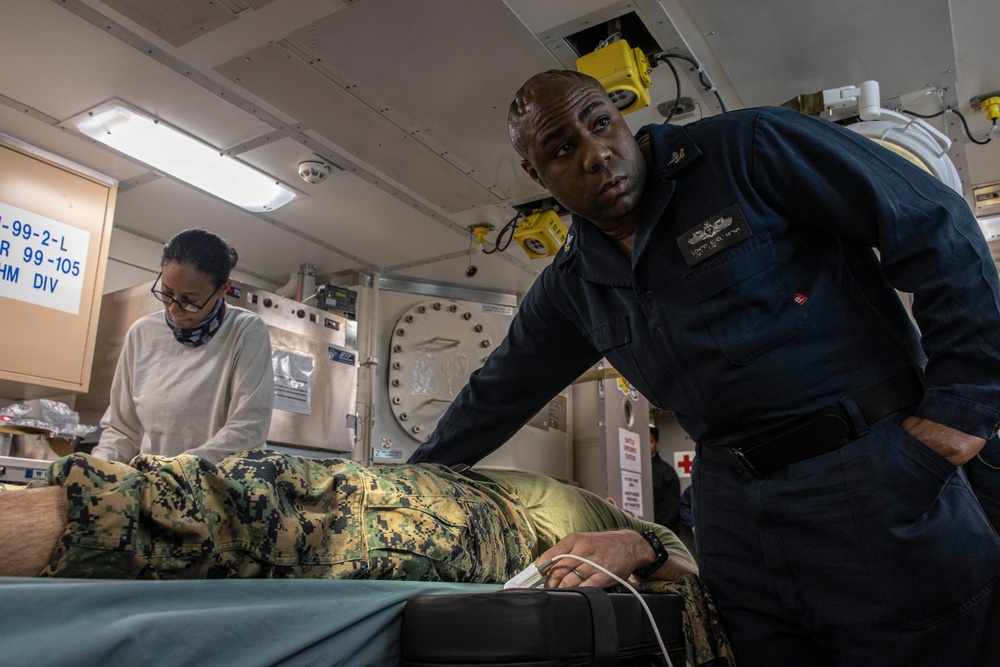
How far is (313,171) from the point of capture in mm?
3742

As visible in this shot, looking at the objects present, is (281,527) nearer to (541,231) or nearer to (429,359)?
(541,231)

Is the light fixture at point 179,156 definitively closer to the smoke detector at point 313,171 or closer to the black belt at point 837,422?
the smoke detector at point 313,171

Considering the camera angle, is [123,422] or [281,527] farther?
[123,422]

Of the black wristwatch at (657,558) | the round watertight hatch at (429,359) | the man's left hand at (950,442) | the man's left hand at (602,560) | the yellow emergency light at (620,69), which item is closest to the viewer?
the man's left hand at (950,442)

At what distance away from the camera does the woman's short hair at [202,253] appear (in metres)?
2.52

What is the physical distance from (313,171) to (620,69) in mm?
1682

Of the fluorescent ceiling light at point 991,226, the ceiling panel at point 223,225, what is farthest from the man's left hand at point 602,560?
the fluorescent ceiling light at point 991,226

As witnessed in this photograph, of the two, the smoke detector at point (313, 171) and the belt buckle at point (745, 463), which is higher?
the smoke detector at point (313, 171)

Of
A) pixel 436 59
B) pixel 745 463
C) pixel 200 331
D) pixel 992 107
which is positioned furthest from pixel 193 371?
pixel 992 107

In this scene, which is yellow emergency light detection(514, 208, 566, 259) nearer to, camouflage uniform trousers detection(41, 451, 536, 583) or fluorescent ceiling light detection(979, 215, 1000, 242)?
fluorescent ceiling light detection(979, 215, 1000, 242)

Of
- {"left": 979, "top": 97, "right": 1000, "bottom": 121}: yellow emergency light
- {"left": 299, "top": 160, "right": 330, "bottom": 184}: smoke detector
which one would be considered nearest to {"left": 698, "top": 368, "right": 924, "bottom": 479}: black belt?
{"left": 979, "top": 97, "right": 1000, "bottom": 121}: yellow emergency light

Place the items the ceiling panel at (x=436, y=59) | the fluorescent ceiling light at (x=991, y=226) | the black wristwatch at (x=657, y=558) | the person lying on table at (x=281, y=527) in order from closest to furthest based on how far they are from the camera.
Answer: the person lying on table at (x=281, y=527)
the black wristwatch at (x=657, y=558)
the ceiling panel at (x=436, y=59)
the fluorescent ceiling light at (x=991, y=226)

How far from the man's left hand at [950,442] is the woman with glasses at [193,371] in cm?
197

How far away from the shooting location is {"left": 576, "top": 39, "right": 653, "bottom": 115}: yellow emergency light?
277 cm
